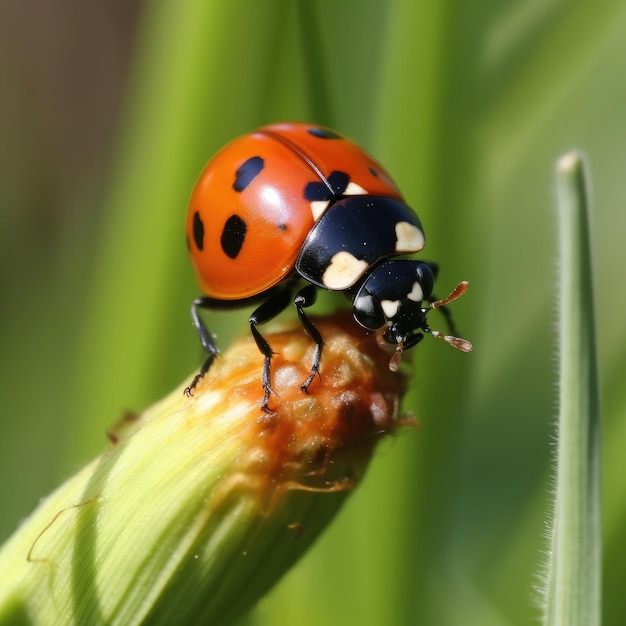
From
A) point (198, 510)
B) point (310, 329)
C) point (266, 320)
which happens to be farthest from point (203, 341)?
point (198, 510)

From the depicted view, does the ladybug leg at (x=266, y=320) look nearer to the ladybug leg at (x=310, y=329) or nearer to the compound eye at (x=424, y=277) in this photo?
the ladybug leg at (x=310, y=329)

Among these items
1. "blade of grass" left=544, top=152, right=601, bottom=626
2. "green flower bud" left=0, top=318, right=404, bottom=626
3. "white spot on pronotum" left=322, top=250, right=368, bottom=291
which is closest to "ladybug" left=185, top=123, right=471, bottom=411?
"white spot on pronotum" left=322, top=250, right=368, bottom=291

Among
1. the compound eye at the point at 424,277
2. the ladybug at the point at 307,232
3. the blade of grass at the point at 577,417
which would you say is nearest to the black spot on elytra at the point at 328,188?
the ladybug at the point at 307,232

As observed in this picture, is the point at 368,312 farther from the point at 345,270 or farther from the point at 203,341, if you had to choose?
the point at 203,341

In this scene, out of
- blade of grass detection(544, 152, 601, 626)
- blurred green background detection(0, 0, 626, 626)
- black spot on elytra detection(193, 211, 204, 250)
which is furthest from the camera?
blurred green background detection(0, 0, 626, 626)

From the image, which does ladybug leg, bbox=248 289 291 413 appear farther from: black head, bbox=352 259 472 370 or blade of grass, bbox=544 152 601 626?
blade of grass, bbox=544 152 601 626
